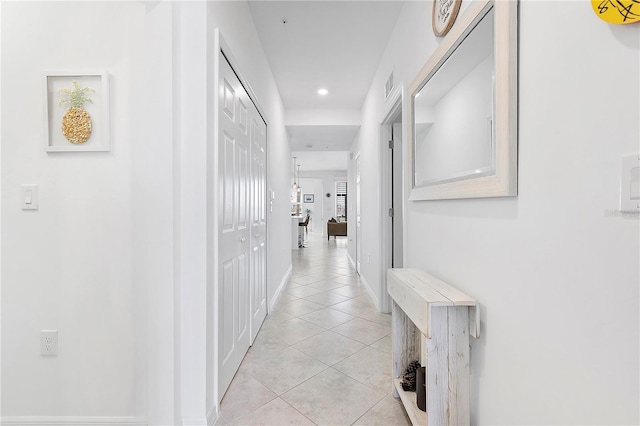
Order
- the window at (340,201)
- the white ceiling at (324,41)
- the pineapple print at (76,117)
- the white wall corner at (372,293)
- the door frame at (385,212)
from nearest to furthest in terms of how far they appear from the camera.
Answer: the pineapple print at (76,117) < the white ceiling at (324,41) < the door frame at (385,212) < the white wall corner at (372,293) < the window at (340,201)

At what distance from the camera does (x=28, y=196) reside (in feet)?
5.01

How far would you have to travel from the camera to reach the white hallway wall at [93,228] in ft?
4.90

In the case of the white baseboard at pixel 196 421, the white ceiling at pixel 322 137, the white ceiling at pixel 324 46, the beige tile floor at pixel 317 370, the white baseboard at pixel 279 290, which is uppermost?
the white ceiling at pixel 324 46

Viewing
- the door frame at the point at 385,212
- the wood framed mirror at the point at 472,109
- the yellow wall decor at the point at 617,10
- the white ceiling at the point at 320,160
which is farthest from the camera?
the white ceiling at the point at 320,160

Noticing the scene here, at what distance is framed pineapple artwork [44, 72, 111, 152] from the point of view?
1518 millimetres

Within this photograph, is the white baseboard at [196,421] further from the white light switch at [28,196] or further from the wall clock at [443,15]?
the wall clock at [443,15]

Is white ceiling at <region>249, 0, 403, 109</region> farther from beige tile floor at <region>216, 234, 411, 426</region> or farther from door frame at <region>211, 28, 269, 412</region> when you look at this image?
beige tile floor at <region>216, 234, 411, 426</region>

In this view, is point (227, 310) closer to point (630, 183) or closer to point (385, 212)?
point (630, 183)

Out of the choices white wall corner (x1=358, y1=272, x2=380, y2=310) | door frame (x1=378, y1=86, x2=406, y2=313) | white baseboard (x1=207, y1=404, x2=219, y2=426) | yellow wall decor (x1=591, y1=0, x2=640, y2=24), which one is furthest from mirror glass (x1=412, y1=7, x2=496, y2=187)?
white wall corner (x1=358, y1=272, x2=380, y2=310)

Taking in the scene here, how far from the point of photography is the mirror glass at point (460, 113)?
3.78 ft

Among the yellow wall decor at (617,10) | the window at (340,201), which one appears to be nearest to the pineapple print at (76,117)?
the yellow wall decor at (617,10)

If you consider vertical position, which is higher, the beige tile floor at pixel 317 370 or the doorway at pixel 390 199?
the doorway at pixel 390 199

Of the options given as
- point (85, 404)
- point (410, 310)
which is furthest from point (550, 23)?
point (85, 404)

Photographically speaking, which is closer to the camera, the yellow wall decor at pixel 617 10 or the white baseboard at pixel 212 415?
the yellow wall decor at pixel 617 10
